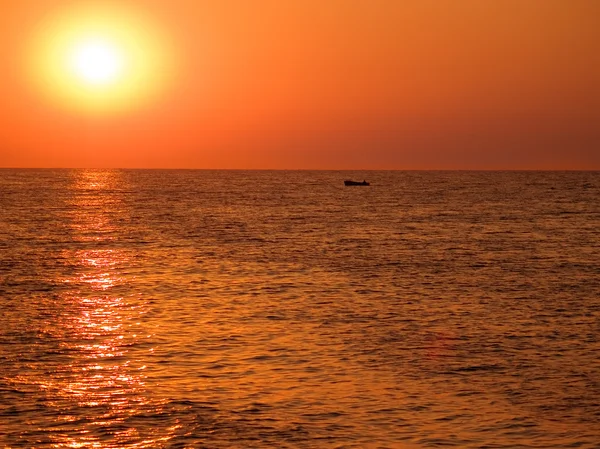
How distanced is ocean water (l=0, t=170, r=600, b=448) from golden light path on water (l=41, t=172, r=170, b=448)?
7cm

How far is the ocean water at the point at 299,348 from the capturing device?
1911 cm

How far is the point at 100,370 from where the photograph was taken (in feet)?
78.6

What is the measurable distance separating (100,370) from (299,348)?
5.99 meters

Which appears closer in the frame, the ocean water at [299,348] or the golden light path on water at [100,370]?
the golden light path on water at [100,370]

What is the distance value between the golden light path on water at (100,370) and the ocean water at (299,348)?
0.07 m

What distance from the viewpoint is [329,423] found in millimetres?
19359

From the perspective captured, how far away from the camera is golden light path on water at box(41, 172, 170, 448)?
18.5 metres

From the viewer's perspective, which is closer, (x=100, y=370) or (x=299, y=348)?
(x=100, y=370)

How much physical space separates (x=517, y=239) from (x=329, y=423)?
52.5m

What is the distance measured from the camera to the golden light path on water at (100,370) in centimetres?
1853

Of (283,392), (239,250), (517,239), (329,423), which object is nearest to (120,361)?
(283,392)

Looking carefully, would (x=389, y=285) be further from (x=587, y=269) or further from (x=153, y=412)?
(x=153, y=412)

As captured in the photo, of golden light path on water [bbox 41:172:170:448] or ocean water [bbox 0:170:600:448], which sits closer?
golden light path on water [bbox 41:172:170:448]

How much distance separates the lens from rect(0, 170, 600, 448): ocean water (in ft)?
62.7
